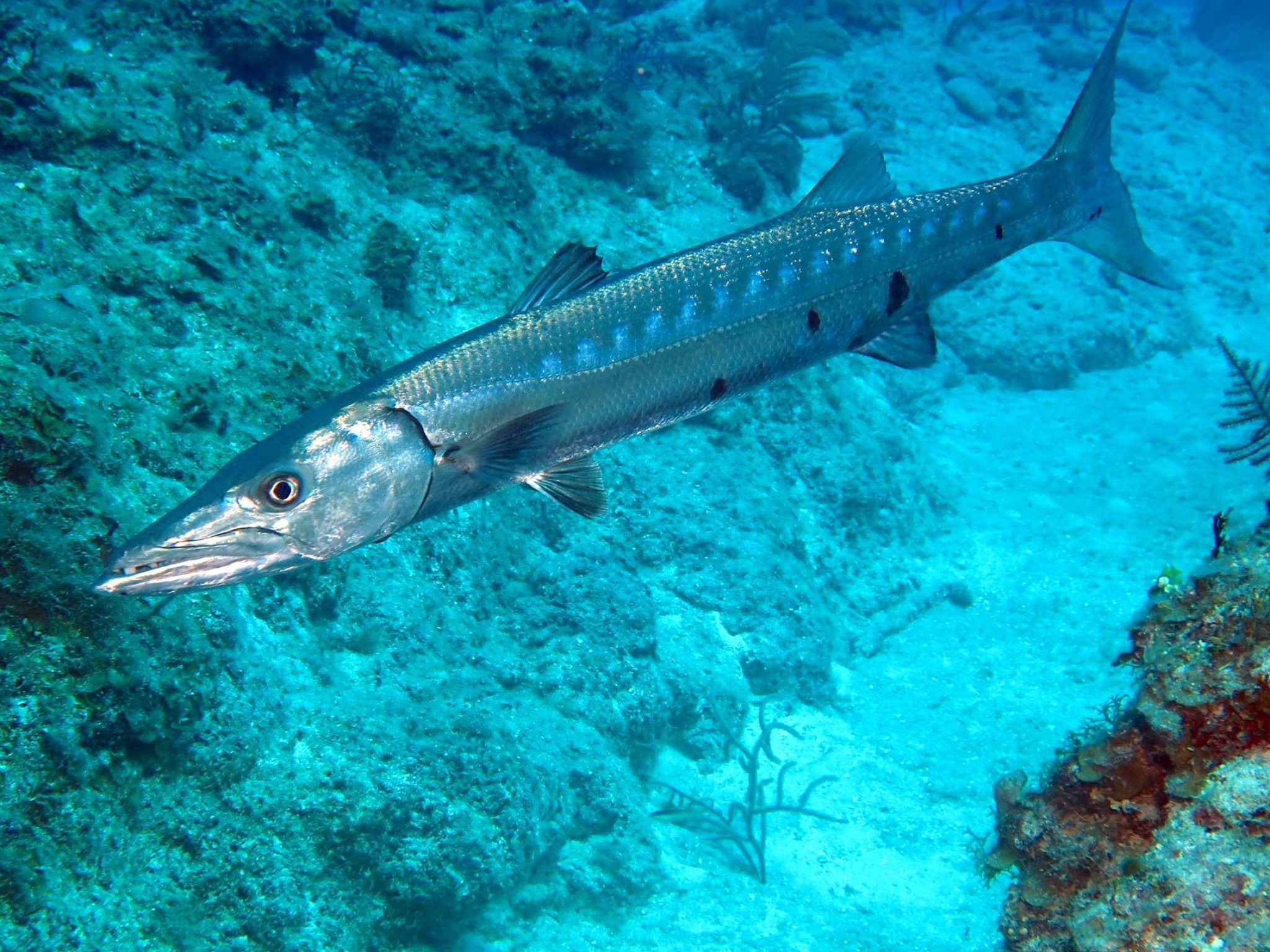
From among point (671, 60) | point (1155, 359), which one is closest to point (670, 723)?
point (671, 60)

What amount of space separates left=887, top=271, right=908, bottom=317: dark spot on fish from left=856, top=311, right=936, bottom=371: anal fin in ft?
0.40

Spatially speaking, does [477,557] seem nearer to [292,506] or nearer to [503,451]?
[503,451]

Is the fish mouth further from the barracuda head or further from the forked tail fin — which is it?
the forked tail fin

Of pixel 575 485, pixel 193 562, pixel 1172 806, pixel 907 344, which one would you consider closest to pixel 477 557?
pixel 575 485

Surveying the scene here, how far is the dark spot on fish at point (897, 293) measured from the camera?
3383 millimetres

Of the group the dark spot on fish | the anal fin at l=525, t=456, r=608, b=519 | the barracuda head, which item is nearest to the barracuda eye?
the barracuda head

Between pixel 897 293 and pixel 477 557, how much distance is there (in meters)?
3.68

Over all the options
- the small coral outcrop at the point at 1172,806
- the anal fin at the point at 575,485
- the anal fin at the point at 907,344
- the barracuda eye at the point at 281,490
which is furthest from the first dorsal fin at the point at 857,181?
the barracuda eye at the point at 281,490

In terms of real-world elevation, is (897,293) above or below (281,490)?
above

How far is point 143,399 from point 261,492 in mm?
1973

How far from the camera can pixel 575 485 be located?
283 centimetres

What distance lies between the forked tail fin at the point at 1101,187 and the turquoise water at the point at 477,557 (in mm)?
1970

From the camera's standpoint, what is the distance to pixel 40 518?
9.12 ft

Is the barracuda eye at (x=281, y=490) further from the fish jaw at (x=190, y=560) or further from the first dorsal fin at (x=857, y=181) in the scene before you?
the first dorsal fin at (x=857, y=181)
